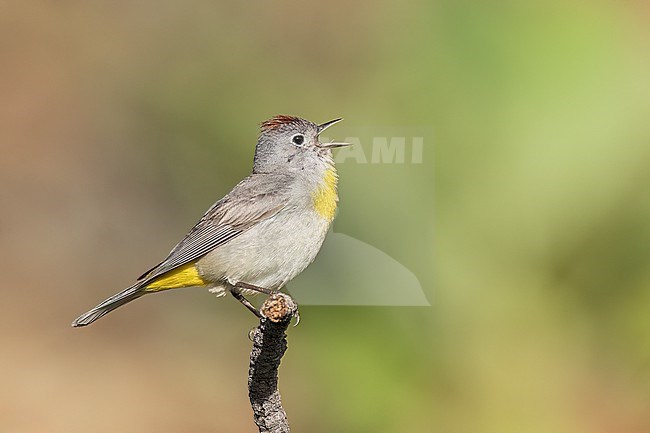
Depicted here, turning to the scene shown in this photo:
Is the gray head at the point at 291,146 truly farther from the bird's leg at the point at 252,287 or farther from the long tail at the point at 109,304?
the long tail at the point at 109,304

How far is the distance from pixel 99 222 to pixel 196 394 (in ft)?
6.04

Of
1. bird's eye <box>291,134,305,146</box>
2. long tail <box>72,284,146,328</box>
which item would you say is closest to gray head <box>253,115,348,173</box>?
bird's eye <box>291,134,305,146</box>

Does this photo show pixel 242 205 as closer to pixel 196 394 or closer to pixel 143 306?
pixel 196 394

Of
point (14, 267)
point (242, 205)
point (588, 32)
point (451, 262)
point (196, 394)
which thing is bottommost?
point (196, 394)

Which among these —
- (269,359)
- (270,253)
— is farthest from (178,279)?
(269,359)

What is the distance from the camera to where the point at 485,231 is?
4793mm

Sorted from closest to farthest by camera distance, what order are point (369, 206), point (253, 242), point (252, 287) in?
point (252, 287)
point (253, 242)
point (369, 206)

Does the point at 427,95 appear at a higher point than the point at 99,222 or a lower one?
higher

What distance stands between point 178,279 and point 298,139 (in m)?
0.74

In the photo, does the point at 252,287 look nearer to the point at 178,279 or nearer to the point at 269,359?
the point at 178,279

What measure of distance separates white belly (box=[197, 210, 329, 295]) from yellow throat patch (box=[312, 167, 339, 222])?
3 cm

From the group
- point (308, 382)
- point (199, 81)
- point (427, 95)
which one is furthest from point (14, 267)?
point (427, 95)

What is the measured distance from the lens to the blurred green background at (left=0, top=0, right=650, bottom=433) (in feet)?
15.1

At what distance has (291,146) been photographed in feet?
12.7
